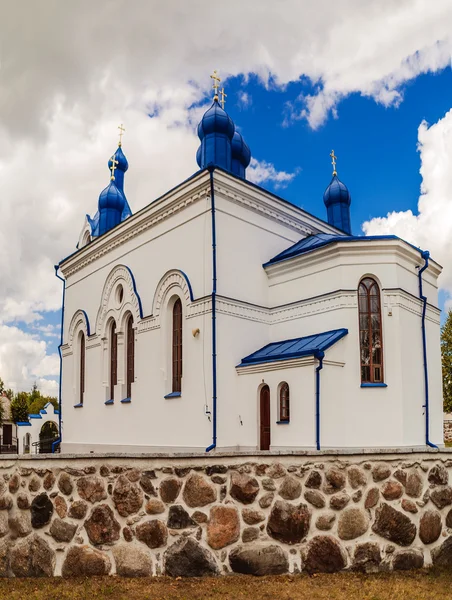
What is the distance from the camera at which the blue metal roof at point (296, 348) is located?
11.5 meters

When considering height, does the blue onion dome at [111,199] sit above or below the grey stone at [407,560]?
above

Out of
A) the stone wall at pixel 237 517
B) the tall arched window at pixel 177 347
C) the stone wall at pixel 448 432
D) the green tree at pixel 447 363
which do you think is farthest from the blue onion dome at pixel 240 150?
the green tree at pixel 447 363

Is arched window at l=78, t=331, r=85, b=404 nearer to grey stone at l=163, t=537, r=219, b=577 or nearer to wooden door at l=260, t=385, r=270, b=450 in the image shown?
wooden door at l=260, t=385, r=270, b=450

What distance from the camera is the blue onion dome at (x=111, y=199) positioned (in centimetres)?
2108

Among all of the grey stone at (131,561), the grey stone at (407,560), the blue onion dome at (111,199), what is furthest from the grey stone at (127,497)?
the blue onion dome at (111,199)

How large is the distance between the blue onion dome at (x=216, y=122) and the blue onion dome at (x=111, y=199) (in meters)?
6.64

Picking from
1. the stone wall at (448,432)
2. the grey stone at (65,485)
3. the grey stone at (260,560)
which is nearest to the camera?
the grey stone at (260,560)

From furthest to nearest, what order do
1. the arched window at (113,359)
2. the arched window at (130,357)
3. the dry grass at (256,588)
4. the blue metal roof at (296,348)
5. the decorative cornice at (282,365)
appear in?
1. the arched window at (113,359)
2. the arched window at (130,357)
3. the blue metal roof at (296,348)
4. the decorative cornice at (282,365)
5. the dry grass at (256,588)

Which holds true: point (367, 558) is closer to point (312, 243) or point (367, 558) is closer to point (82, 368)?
point (312, 243)

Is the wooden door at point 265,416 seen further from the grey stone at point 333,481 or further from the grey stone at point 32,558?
the grey stone at point 32,558

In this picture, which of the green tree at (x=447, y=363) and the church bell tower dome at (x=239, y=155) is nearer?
the church bell tower dome at (x=239, y=155)

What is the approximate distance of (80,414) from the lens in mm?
18641

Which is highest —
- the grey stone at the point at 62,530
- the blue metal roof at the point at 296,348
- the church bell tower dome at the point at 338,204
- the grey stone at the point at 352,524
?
the church bell tower dome at the point at 338,204

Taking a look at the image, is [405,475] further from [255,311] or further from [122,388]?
[122,388]
